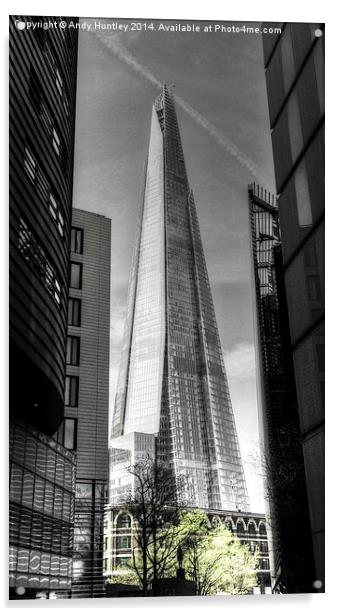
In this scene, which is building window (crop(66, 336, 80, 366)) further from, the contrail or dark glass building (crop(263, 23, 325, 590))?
dark glass building (crop(263, 23, 325, 590))

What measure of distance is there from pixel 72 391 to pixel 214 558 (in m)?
4.71

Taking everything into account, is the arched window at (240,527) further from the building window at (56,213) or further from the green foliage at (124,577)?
the building window at (56,213)

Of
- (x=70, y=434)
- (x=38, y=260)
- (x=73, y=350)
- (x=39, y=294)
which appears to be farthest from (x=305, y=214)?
(x=73, y=350)

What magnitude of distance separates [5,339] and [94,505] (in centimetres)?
447

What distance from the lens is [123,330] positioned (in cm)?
1105

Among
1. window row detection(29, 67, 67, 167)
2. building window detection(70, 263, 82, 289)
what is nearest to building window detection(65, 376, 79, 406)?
building window detection(70, 263, 82, 289)

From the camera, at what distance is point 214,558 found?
350 inches

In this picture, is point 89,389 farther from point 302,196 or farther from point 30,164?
point 302,196

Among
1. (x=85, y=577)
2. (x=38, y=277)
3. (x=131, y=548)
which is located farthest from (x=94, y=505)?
(x=38, y=277)

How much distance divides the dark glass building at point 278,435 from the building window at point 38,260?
3.97 meters

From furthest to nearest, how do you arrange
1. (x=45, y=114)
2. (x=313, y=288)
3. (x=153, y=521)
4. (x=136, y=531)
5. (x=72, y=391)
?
(x=72, y=391), (x=153, y=521), (x=136, y=531), (x=45, y=114), (x=313, y=288)

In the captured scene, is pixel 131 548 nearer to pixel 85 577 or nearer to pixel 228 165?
pixel 85 577

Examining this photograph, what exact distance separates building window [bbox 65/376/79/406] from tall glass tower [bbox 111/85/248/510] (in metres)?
0.87

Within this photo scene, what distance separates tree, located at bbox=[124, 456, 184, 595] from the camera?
757 centimetres
